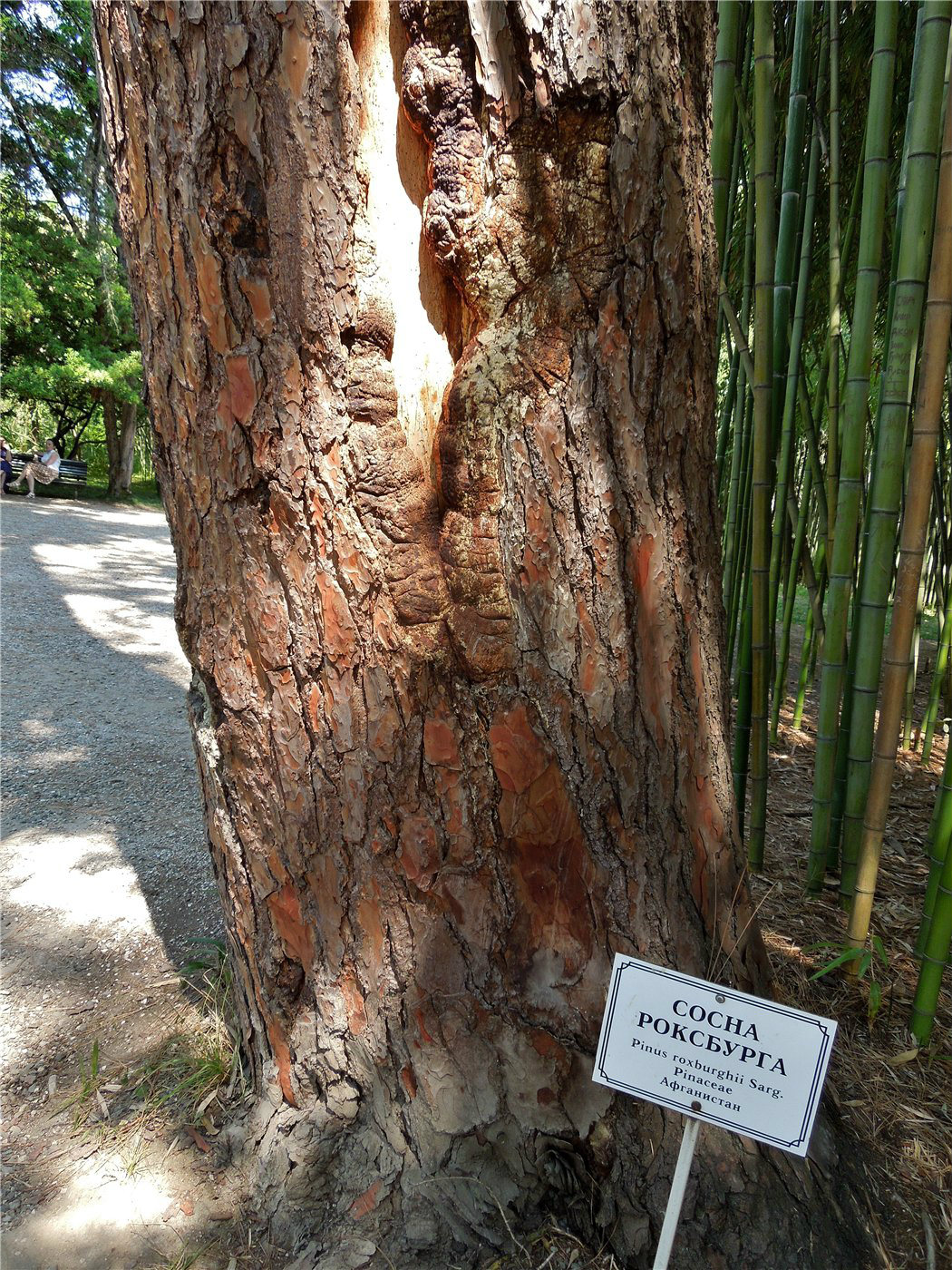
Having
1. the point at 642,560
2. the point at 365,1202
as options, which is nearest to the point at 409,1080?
the point at 365,1202

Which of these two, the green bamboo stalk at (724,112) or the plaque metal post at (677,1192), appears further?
the green bamboo stalk at (724,112)

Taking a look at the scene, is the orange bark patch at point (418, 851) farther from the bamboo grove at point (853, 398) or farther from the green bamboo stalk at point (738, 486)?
the green bamboo stalk at point (738, 486)

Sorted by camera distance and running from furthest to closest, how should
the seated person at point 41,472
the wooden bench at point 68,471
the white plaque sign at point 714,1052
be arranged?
the wooden bench at point 68,471 → the seated person at point 41,472 → the white plaque sign at point 714,1052

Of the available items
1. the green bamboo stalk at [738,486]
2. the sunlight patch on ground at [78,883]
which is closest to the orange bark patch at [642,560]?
the green bamboo stalk at [738,486]

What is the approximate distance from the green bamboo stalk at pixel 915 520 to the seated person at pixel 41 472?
1199 centimetres

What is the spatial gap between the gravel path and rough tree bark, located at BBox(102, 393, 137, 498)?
8.29 m

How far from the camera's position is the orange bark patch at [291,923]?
1229mm

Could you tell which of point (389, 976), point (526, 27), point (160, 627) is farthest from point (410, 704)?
point (160, 627)

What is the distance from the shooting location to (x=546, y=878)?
113cm

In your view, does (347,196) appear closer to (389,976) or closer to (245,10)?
(245,10)

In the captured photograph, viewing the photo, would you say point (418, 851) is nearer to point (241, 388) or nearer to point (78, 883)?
point (241, 388)

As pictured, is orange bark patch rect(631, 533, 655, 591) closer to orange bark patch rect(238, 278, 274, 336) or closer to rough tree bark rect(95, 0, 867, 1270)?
rough tree bark rect(95, 0, 867, 1270)

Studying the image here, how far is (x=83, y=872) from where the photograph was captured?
2275 mm

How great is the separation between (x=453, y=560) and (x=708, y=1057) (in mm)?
720
